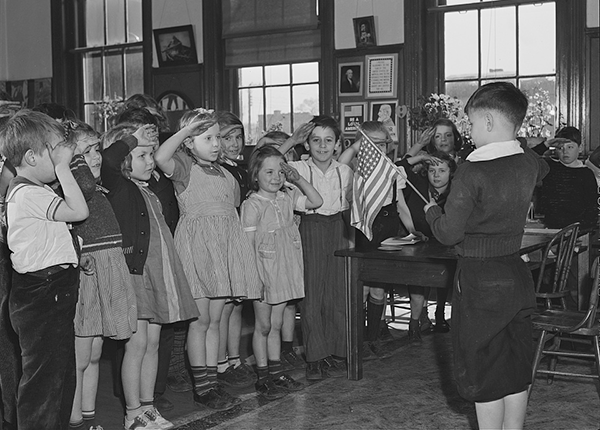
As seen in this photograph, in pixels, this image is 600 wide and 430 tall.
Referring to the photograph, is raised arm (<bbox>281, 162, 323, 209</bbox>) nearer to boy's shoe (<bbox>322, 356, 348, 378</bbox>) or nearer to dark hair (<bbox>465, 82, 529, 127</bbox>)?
boy's shoe (<bbox>322, 356, 348, 378</bbox>)

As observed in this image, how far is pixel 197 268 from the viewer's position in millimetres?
3869

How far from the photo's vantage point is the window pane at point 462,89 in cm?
671

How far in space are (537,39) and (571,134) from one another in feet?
3.57

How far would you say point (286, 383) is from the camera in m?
4.18

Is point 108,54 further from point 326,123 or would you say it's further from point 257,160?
point 257,160

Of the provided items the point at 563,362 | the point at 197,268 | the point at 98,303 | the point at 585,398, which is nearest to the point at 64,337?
the point at 98,303

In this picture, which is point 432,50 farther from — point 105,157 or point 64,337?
point 64,337

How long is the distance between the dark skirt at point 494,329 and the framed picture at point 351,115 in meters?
4.32

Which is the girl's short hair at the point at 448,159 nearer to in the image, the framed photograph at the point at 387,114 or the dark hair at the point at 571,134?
the dark hair at the point at 571,134

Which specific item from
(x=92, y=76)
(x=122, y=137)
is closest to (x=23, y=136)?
(x=122, y=137)

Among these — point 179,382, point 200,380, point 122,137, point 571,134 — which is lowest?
point 179,382

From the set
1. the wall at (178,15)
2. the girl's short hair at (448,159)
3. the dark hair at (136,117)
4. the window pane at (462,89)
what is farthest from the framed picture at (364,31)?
the dark hair at (136,117)

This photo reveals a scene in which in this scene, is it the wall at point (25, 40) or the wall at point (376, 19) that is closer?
the wall at point (376, 19)

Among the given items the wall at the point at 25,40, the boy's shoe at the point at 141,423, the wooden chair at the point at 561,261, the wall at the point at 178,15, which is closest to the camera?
the boy's shoe at the point at 141,423
